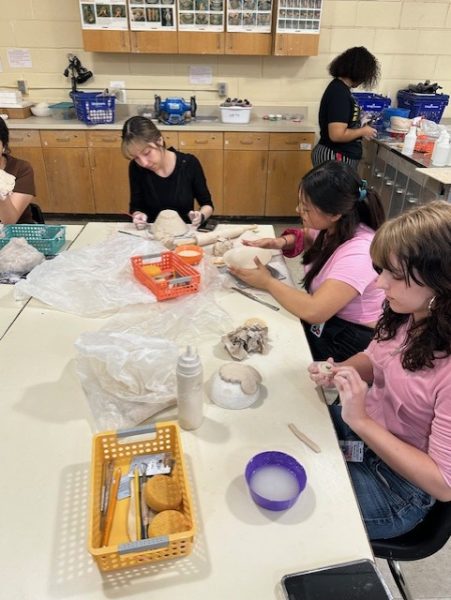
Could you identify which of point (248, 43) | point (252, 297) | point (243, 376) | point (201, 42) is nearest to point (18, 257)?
point (252, 297)

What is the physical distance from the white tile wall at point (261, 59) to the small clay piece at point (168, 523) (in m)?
4.14

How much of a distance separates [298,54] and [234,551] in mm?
4048

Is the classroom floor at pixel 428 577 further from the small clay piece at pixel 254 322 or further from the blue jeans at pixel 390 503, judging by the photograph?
the small clay piece at pixel 254 322

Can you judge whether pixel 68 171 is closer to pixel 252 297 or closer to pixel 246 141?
pixel 246 141

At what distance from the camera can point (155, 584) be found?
27.6 inches

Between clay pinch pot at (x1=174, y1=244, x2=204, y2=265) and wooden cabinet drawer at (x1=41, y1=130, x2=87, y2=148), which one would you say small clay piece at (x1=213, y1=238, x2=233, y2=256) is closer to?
clay pinch pot at (x1=174, y1=244, x2=204, y2=265)

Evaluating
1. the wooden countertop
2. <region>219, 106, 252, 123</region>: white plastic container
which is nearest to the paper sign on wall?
the wooden countertop

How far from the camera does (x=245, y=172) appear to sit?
397cm

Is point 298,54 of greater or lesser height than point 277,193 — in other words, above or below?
above

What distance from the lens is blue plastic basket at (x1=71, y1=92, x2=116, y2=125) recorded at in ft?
12.2

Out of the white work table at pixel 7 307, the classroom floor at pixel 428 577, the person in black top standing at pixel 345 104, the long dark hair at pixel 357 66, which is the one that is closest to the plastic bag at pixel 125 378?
the white work table at pixel 7 307

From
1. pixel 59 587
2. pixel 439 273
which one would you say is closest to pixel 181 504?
pixel 59 587

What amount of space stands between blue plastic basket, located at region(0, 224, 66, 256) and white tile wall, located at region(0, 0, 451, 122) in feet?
9.20

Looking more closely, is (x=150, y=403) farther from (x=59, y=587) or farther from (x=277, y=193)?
(x=277, y=193)
